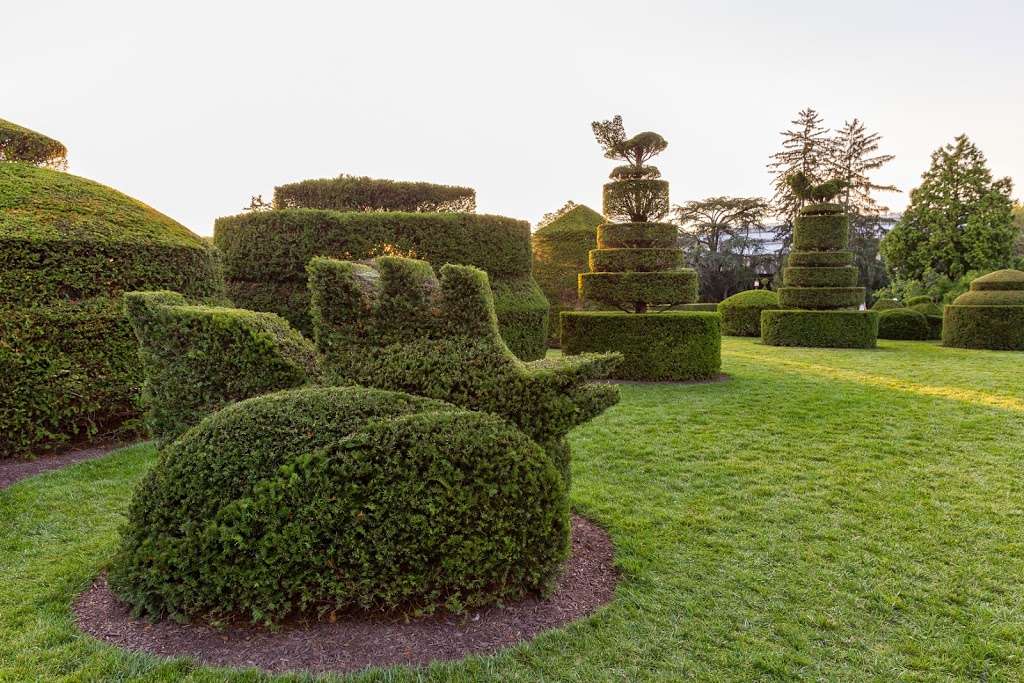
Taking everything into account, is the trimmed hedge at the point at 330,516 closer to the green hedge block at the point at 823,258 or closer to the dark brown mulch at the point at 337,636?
the dark brown mulch at the point at 337,636

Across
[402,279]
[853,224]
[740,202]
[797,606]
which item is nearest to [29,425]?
[402,279]

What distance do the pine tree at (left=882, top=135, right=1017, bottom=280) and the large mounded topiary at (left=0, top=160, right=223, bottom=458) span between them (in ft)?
105

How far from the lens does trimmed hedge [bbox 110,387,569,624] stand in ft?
8.74

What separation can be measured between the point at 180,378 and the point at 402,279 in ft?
4.99

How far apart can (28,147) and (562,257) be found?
47.5 feet

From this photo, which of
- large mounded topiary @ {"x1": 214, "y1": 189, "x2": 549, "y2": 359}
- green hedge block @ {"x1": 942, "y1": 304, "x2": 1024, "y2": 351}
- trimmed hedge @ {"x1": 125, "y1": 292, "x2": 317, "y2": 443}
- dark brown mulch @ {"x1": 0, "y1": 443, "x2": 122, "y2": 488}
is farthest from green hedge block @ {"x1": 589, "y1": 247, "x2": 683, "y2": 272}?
green hedge block @ {"x1": 942, "y1": 304, "x2": 1024, "y2": 351}

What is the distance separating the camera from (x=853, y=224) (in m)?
41.4

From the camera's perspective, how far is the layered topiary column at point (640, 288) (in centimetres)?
1141

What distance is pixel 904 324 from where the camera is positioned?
21.0m

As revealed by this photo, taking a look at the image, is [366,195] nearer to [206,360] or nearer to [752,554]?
[206,360]

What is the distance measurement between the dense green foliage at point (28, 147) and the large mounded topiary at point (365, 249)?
7.86 feet

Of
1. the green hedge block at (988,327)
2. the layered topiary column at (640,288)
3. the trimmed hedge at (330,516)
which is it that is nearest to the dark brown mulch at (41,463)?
the trimmed hedge at (330,516)

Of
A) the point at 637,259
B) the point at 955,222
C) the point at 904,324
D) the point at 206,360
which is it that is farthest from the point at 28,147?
the point at 955,222

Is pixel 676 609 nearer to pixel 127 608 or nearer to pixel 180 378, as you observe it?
pixel 127 608
